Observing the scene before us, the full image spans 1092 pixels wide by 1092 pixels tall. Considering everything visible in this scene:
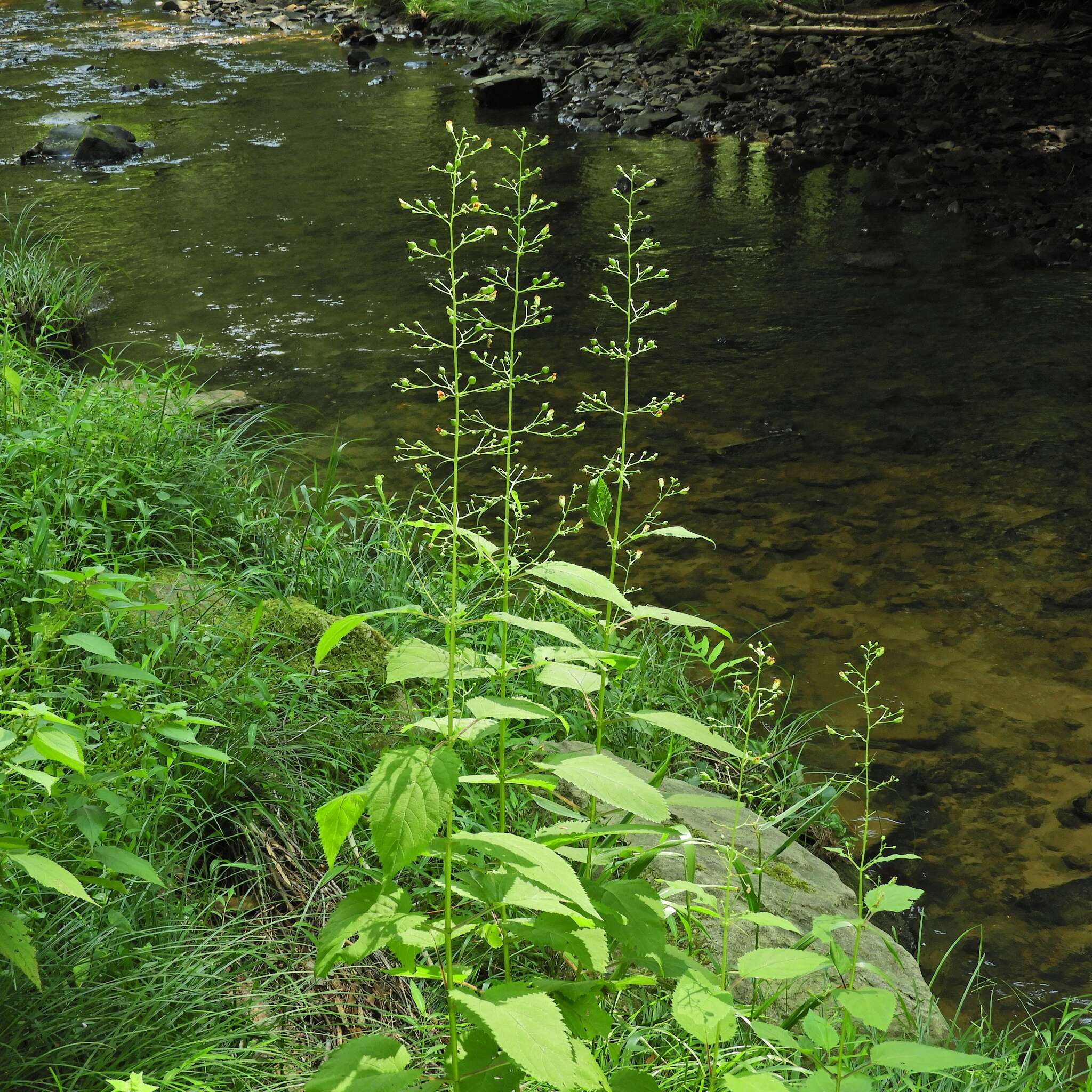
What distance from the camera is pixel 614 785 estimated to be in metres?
1.43

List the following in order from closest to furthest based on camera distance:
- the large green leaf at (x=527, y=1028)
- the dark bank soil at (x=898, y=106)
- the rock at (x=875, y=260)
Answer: the large green leaf at (x=527, y=1028) → the rock at (x=875, y=260) → the dark bank soil at (x=898, y=106)

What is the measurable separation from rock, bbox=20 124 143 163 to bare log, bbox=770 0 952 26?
868 centimetres

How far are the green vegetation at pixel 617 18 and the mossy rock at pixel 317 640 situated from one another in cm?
1305

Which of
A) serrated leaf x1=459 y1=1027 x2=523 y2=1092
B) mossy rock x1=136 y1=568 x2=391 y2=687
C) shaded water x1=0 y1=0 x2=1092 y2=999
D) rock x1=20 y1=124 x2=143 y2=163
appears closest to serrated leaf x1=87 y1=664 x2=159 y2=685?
serrated leaf x1=459 y1=1027 x2=523 y2=1092

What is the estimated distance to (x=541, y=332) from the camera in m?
7.36

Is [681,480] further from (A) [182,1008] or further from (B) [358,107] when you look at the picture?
(B) [358,107]

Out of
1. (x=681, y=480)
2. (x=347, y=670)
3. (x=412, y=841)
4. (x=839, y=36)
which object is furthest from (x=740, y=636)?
(x=839, y=36)

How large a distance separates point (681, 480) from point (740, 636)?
1.36 m

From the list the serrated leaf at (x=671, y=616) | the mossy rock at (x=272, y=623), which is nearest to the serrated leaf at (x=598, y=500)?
the serrated leaf at (x=671, y=616)

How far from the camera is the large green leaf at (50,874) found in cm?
140

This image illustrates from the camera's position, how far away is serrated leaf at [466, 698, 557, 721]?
1407mm

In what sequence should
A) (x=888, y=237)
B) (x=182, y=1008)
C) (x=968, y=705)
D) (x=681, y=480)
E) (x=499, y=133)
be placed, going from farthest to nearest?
(x=499, y=133), (x=888, y=237), (x=681, y=480), (x=968, y=705), (x=182, y=1008)

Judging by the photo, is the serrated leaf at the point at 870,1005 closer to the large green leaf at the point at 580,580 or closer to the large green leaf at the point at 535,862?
the large green leaf at the point at 535,862

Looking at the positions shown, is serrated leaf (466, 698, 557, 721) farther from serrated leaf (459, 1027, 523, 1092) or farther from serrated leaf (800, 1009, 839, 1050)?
serrated leaf (800, 1009, 839, 1050)
